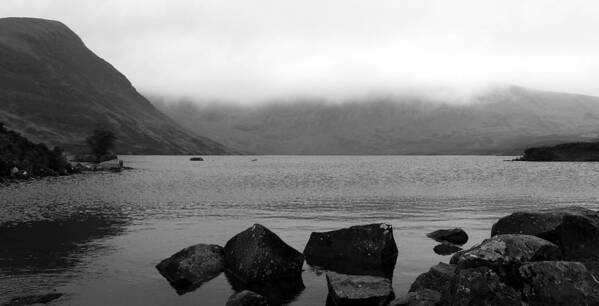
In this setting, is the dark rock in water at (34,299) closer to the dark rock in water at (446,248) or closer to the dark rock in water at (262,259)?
the dark rock in water at (262,259)

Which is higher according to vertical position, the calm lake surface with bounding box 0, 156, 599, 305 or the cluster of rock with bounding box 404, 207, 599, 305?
the cluster of rock with bounding box 404, 207, 599, 305

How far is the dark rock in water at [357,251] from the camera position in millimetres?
28266

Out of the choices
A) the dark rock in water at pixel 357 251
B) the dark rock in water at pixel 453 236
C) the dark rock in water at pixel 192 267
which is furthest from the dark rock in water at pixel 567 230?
the dark rock in water at pixel 192 267

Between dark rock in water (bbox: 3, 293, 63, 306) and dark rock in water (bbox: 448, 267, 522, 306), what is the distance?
1779 centimetres

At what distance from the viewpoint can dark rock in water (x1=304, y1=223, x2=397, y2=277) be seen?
2827 cm

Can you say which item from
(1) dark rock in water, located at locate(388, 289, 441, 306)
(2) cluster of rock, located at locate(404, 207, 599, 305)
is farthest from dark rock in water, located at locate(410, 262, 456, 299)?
(1) dark rock in water, located at locate(388, 289, 441, 306)

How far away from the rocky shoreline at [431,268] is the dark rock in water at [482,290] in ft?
0.11

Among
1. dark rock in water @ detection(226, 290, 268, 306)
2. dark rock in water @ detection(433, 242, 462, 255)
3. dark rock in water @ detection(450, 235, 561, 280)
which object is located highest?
dark rock in water @ detection(450, 235, 561, 280)

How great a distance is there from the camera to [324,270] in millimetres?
28219

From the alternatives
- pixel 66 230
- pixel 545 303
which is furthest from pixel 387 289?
pixel 66 230

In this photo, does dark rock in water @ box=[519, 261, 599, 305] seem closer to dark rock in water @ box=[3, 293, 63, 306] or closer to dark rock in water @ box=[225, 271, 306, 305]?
dark rock in water @ box=[225, 271, 306, 305]

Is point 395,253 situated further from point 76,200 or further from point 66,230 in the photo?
point 76,200

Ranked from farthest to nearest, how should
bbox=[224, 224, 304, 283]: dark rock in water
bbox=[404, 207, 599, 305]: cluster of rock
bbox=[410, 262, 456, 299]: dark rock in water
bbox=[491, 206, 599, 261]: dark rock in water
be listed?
bbox=[491, 206, 599, 261]: dark rock in water, bbox=[224, 224, 304, 283]: dark rock in water, bbox=[410, 262, 456, 299]: dark rock in water, bbox=[404, 207, 599, 305]: cluster of rock

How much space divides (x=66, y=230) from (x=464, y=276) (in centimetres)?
3568
